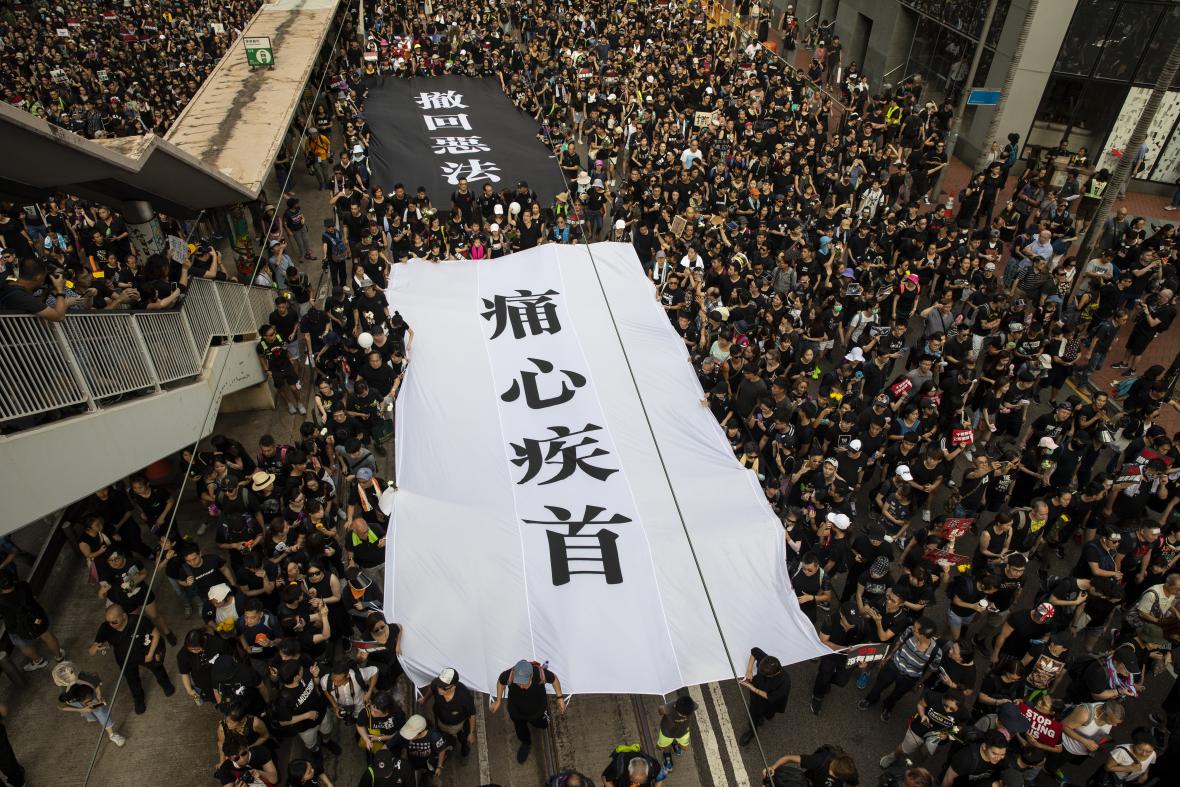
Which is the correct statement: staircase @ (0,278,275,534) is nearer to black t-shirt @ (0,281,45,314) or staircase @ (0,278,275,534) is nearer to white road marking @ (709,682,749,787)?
black t-shirt @ (0,281,45,314)

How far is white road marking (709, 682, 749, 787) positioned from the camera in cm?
680

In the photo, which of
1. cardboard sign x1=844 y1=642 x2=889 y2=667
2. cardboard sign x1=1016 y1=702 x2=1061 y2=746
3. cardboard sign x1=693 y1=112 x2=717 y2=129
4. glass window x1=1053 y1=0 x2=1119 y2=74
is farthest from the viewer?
cardboard sign x1=693 y1=112 x2=717 y2=129

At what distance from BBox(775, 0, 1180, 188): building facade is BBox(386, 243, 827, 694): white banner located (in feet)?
38.8

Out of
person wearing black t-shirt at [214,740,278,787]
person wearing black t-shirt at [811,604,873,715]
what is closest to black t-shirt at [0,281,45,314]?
person wearing black t-shirt at [214,740,278,787]

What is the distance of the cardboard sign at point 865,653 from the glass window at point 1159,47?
54.2 ft

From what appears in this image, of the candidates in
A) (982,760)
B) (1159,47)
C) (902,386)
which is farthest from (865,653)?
(1159,47)

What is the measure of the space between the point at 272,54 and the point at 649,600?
52.6 feet

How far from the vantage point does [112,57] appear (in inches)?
837

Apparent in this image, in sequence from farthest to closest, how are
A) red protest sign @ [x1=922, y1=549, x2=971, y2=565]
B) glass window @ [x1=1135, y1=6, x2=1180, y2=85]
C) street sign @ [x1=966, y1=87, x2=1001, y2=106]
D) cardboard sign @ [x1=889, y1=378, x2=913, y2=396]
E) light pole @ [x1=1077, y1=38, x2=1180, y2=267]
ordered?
glass window @ [x1=1135, y1=6, x2=1180, y2=85] < street sign @ [x1=966, y1=87, x2=1001, y2=106] < light pole @ [x1=1077, y1=38, x2=1180, y2=267] < cardboard sign @ [x1=889, y1=378, x2=913, y2=396] < red protest sign @ [x1=922, y1=549, x2=971, y2=565]

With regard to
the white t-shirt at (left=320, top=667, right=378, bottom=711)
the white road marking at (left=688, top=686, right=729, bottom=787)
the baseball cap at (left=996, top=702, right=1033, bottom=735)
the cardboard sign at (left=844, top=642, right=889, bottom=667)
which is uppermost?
the baseball cap at (left=996, top=702, right=1033, bottom=735)

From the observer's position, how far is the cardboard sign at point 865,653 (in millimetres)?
6586

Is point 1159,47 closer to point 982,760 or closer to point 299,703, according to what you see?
point 982,760

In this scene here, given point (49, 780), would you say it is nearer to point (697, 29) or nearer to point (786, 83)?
point (786, 83)

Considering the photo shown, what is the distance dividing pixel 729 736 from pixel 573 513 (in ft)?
8.92
